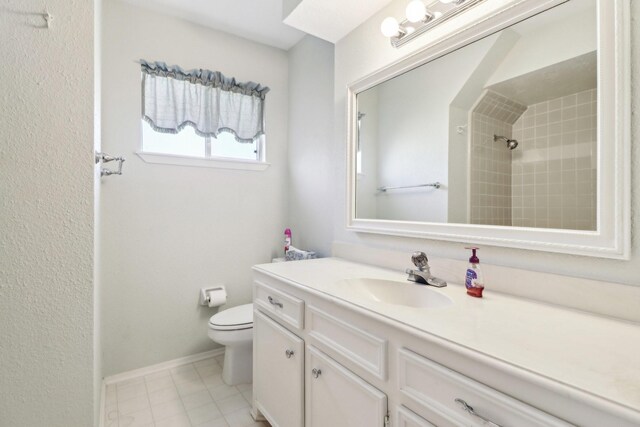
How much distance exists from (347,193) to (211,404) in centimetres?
154

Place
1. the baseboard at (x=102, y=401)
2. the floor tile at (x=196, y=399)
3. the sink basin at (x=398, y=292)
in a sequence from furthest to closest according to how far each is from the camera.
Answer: the floor tile at (x=196, y=399) < the baseboard at (x=102, y=401) < the sink basin at (x=398, y=292)

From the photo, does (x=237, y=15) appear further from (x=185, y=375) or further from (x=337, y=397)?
(x=185, y=375)

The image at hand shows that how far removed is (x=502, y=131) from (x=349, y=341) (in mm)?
961

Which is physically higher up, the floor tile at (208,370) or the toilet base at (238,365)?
the toilet base at (238,365)

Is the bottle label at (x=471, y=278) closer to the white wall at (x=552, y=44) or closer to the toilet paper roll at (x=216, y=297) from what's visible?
the white wall at (x=552, y=44)

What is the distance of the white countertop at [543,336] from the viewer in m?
0.55

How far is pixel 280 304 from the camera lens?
140 centimetres

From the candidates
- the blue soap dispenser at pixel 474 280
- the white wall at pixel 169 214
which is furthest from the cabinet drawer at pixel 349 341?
the white wall at pixel 169 214

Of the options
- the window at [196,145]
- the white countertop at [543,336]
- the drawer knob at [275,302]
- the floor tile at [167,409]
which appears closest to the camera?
the white countertop at [543,336]

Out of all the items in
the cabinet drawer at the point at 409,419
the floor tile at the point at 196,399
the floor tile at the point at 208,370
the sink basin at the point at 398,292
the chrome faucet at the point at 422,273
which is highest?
the chrome faucet at the point at 422,273

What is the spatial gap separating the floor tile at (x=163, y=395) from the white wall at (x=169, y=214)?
29cm

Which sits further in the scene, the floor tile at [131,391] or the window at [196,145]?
the window at [196,145]

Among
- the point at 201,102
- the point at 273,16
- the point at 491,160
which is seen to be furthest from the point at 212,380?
the point at 273,16

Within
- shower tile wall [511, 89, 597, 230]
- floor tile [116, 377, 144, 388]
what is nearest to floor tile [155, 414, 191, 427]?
floor tile [116, 377, 144, 388]
